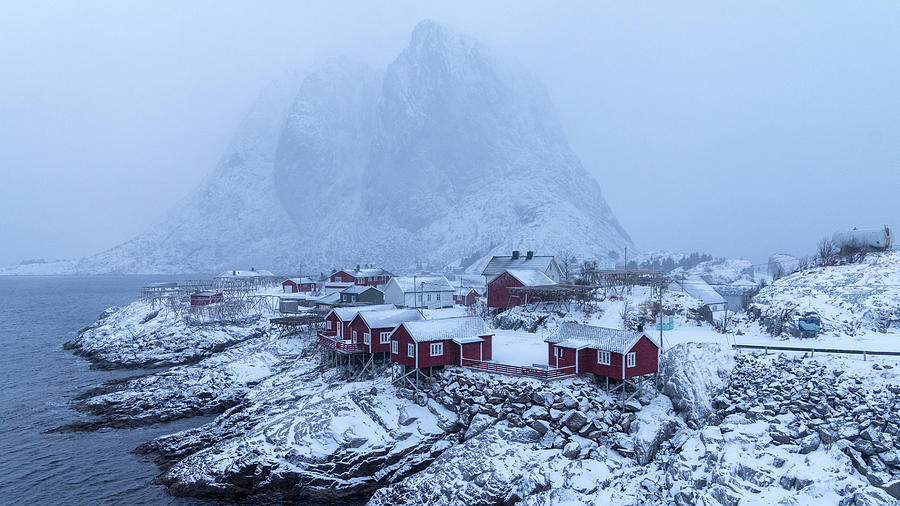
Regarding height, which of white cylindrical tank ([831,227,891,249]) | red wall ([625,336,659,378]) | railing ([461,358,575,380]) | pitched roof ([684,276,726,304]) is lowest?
railing ([461,358,575,380])

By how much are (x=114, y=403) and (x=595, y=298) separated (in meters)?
48.2

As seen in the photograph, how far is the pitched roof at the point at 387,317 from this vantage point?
42781mm

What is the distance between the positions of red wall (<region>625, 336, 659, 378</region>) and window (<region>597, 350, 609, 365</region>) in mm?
1485

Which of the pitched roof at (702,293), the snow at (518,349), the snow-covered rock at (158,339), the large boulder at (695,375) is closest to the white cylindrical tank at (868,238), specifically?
the pitched roof at (702,293)

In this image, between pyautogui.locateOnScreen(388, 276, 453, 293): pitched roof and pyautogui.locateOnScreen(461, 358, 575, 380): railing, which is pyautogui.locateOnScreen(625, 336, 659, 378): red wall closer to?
pyautogui.locateOnScreen(461, 358, 575, 380): railing

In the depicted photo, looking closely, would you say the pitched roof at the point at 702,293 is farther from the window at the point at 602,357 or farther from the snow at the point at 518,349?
the window at the point at 602,357

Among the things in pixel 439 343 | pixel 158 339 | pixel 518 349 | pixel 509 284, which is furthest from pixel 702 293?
pixel 158 339

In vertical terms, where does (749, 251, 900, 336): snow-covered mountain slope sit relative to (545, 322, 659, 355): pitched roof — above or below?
above

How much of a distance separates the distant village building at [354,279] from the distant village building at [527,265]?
1179 inches

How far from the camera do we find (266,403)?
40.0 metres

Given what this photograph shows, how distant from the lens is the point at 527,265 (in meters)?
68.4

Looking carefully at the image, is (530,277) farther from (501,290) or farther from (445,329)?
(445,329)

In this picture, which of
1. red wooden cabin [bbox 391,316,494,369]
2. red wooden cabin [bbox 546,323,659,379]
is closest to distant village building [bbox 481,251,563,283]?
red wooden cabin [bbox 391,316,494,369]

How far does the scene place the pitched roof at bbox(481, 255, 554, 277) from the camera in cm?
6775
